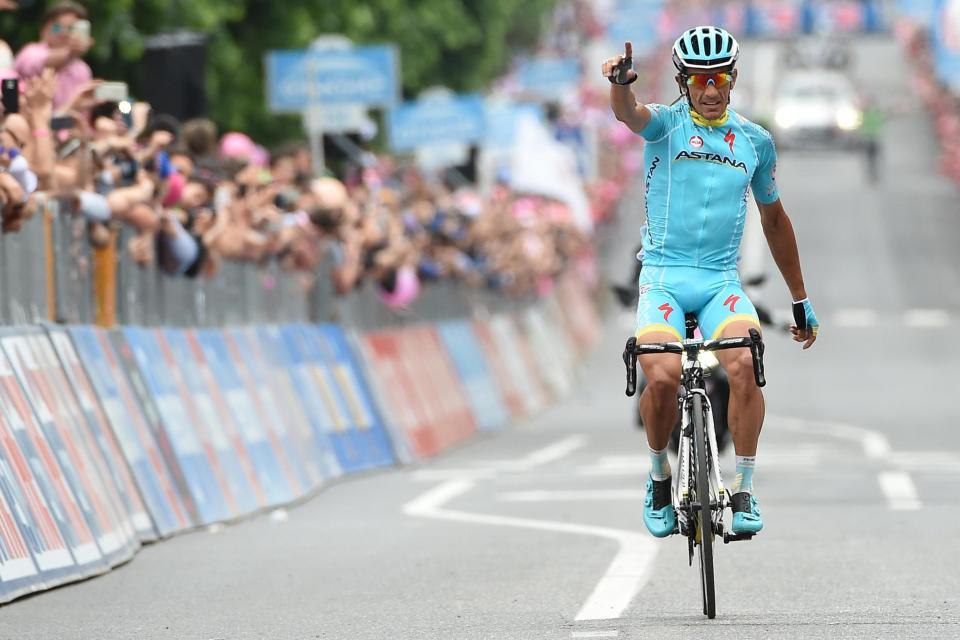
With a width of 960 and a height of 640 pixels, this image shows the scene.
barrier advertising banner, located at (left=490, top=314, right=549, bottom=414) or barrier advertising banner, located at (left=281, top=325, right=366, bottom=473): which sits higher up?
barrier advertising banner, located at (left=281, top=325, right=366, bottom=473)

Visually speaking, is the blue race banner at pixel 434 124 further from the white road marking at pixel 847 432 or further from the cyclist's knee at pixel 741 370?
the cyclist's knee at pixel 741 370

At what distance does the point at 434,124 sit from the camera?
1314 inches

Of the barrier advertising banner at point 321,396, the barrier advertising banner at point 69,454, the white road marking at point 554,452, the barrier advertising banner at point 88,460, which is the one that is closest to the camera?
the barrier advertising banner at point 69,454

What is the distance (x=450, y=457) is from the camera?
79.9ft

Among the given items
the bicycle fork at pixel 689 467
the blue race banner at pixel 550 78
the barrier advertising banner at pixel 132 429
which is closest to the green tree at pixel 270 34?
the blue race banner at pixel 550 78

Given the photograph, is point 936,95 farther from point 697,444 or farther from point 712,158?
point 697,444

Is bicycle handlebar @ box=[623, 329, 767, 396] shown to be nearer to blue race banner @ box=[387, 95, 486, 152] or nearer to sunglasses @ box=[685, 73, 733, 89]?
sunglasses @ box=[685, 73, 733, 89]

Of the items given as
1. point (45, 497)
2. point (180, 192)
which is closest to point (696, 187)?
point (45, 497)

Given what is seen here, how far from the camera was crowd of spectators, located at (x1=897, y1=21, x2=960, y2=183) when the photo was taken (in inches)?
3312

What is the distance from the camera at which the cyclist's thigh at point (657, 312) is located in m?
10.4

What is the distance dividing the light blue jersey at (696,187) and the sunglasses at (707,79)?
115 mm

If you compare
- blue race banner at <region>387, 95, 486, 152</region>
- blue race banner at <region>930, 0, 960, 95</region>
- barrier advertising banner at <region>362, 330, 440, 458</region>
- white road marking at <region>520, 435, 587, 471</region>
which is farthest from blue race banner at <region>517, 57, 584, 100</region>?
barrier advertising banner at <region>362, 330, 440, 458</region>

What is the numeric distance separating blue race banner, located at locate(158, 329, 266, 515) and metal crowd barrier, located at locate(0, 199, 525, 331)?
0.23 meters

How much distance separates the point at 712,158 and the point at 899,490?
292 inches
